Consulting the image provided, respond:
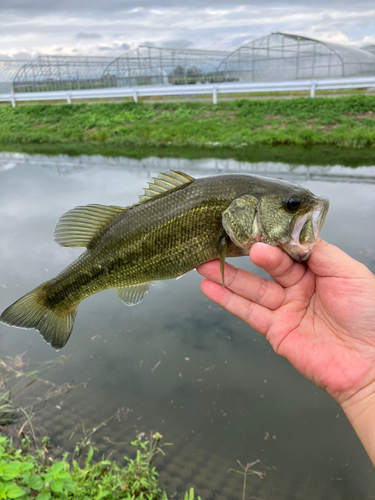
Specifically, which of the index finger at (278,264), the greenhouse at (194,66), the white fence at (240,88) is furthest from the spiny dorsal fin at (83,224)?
the greenhouse at (194,66)

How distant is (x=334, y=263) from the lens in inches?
96.3

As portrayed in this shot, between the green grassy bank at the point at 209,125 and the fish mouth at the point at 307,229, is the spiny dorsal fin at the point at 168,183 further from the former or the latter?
the green grassy bank at the point at 209,125

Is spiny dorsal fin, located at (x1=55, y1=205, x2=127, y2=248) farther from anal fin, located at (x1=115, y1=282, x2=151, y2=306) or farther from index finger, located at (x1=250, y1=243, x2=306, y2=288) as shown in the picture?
index finger, located at (x1=250, y1=243, x2=306, y2=288)

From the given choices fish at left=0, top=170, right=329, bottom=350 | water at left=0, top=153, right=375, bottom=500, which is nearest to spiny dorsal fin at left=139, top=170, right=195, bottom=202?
fish at left=0, top=170, right=329, bottom=350

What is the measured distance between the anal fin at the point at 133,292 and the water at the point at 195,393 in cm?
184

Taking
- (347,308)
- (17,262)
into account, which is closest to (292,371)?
(347,308)

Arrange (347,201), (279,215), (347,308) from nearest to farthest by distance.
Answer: (279,215)
(347,308)
(347,201)

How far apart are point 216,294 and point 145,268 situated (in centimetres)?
67

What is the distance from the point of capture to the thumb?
242cm

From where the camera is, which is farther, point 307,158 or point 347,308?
point 307,158

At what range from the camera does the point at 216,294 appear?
2891 millimetres

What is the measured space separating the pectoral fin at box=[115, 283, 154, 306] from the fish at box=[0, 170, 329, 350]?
0.02 metres

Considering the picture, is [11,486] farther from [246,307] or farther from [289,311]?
[289,311]

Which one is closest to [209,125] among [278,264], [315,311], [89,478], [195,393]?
[195,393]
